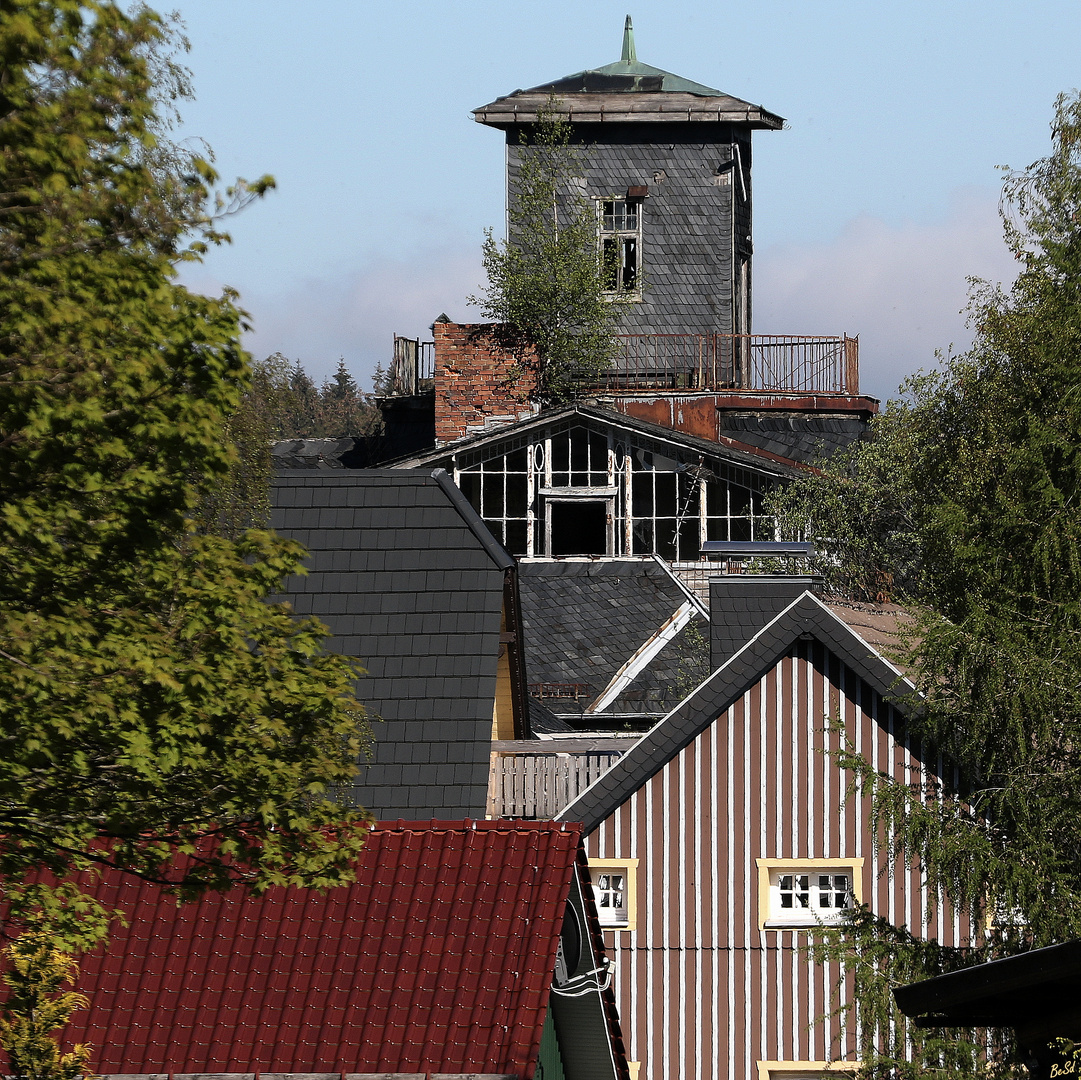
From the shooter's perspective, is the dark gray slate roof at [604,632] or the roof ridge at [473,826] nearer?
the roof ridge at [473,826]

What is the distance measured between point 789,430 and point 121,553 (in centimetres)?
3639

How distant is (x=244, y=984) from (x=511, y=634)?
24.3 ft

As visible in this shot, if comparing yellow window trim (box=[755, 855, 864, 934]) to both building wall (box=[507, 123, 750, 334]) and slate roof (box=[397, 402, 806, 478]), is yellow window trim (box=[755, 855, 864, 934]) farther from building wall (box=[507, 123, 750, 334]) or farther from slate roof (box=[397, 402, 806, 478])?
building wall (box=[507, 123, 750, 334])

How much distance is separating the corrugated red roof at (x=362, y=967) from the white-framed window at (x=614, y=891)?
523cm

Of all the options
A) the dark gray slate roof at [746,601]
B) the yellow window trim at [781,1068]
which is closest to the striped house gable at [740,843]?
the yellow window trim at [781,1068]

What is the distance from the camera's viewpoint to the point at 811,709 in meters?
18.8

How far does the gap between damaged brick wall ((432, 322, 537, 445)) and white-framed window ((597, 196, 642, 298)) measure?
5420 millimetres

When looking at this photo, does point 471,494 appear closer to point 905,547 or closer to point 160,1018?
point 905,547

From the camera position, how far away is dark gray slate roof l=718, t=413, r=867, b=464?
4428 cm

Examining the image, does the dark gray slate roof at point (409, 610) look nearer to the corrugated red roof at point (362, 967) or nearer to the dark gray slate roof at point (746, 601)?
the corrugated red roof at point (362, 967)

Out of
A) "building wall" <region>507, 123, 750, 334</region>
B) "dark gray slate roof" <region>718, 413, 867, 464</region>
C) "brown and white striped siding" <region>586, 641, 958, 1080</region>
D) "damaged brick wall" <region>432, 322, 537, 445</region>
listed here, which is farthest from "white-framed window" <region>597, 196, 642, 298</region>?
"brown and white striped siding" <region>586, 641, 958, 1080</region>

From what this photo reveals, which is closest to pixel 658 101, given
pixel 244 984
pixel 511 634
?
pixel 511 634

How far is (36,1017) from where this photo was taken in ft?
38.3

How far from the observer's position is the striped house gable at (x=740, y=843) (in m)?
18.6
